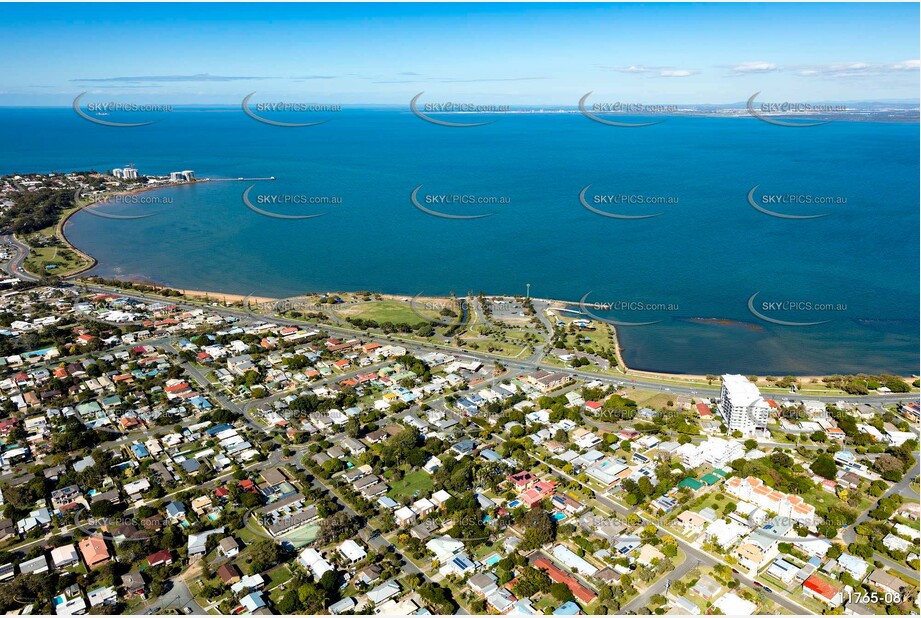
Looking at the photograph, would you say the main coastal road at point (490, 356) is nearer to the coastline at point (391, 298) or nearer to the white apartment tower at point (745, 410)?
the coastline at point (391, 298)

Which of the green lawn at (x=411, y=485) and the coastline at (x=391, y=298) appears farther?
the coastline at (x=391, y=298)

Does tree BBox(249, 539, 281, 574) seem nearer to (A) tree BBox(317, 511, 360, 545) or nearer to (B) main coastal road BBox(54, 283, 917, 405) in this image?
(A) tree BBox(317, 511, 360, 545)

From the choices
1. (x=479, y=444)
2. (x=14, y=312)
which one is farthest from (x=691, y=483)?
(x=14, y=312)

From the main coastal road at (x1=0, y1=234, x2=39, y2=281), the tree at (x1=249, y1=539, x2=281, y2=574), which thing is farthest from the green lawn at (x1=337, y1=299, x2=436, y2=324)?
the main coastal road at (x1=0, y1=234, x2=39, y2=281)

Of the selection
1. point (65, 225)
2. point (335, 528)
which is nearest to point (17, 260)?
point (65, 225)

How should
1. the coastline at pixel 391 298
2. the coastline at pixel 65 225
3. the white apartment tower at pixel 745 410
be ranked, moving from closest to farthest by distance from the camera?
the white apartment tower at pixel 745 410 → the coastline at pixel 391 298 → the coastline at pixel 65 225

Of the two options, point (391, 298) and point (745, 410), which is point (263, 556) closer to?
point (745, 410)

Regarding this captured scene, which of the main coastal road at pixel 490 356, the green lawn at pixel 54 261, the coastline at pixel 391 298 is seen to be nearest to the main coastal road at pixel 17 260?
the green lawn at pixel 54 261
